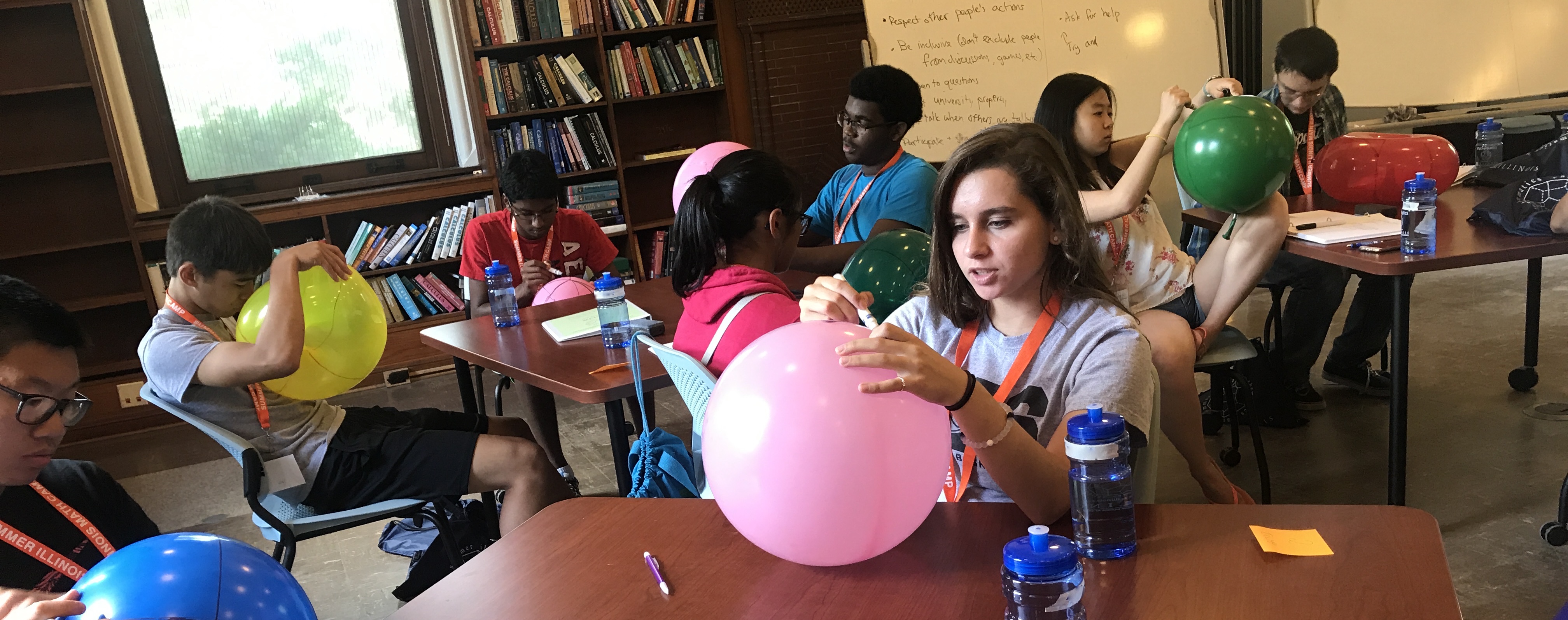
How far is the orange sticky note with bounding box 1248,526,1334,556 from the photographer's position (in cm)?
105

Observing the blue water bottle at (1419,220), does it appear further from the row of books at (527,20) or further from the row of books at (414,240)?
the row of books at (414,240)

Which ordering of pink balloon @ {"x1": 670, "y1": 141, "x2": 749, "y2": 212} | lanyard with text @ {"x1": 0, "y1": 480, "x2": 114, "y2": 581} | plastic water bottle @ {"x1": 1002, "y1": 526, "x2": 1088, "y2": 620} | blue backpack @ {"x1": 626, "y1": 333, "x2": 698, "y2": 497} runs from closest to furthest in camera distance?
plastic water bottle @ {"x1": 1002, "y1": 526, "x2": 1088, "y2": 620}, lanyard with text @ {"x1": 0, "y1": 480, "x2": 114, "y2": 581}, blue backpack @ {"x1": 626, "y1": 333, "x2": 698, "y2": 497}, pink balloon @ {"x1": 670, "y1": 141, "x2": 749, "y2": 212}

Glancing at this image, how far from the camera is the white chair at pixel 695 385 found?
170 centimetres

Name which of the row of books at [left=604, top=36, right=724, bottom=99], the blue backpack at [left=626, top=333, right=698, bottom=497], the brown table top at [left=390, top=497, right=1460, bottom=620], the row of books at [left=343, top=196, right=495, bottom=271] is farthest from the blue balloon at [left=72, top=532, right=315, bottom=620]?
the row of books at [left=604, top=36, right=724, bottom=99]

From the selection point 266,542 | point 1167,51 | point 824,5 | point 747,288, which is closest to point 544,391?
point 266,542

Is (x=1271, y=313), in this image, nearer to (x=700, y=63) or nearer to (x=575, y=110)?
(x=700, y=63)

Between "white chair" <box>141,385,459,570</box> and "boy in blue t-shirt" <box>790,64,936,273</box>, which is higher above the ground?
"boy in blue t-shirt" <box>790,64,936,273</box>

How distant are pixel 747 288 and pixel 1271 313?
95.5 inches

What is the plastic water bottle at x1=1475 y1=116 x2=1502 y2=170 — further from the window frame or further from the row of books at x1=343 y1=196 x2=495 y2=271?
the window frame

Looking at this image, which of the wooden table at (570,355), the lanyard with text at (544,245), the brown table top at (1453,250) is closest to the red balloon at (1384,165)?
the brown table top at (1453,250)

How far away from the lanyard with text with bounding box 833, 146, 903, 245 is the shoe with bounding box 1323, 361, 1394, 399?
1.93 meters

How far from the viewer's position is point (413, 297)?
16.8ft

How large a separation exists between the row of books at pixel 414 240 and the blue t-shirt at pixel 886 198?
2407 millimetres

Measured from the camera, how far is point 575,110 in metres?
5.29
